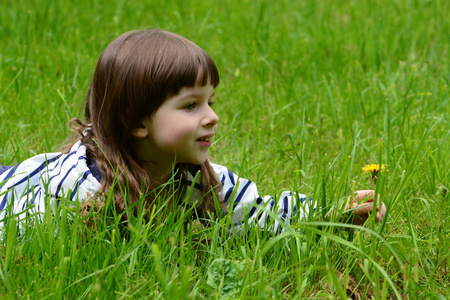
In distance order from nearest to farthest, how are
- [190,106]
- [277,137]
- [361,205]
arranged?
[361,205]
[190,106]
[277,137]

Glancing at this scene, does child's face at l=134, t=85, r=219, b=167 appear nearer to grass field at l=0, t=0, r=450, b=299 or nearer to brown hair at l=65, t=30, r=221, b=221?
brown hair at l=65, t=30, r=221, b=221

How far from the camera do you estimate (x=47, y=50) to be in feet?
13.0

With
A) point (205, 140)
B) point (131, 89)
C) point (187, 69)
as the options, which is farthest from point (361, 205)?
point (131, 89)

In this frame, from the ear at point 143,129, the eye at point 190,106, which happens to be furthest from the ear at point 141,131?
the eye at point 190,106

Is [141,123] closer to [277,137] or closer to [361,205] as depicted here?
[361,205]

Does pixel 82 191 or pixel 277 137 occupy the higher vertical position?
pixel 82 191

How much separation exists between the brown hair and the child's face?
0.09 ft

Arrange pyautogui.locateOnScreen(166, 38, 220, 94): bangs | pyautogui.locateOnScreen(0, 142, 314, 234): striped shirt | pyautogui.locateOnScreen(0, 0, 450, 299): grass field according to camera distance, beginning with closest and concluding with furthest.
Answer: pyautogui.locateOnScreen(0, 0, 450, 299): grass field, pyautogui.locateOnScreen(0, 142, 314, 234): striped shirt, pyautogui.locateOnScreen(166, 38, 220, 94): bangs

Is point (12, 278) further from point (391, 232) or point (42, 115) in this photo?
point (42, 115)

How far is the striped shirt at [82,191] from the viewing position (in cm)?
199

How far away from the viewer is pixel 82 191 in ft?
6.84

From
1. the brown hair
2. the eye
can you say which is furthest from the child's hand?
the eye

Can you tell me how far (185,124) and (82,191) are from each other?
16.0 inches

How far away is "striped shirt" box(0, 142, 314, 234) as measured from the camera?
1.99 metres
